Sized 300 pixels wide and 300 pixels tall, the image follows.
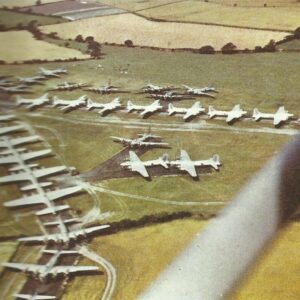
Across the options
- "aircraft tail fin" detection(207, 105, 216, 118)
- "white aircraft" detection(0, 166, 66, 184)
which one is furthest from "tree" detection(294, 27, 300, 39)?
"white aircraft" detection(0, 166, 66, 184)

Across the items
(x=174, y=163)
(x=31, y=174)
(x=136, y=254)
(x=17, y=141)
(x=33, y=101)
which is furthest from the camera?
(x=33, y=101)

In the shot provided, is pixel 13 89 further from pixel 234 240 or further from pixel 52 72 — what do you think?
pixel 234 240

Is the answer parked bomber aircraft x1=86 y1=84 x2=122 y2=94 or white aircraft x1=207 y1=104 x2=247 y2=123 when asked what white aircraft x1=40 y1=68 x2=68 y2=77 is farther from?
white aircraft x1=207 y1=104 x2=247 y2=123

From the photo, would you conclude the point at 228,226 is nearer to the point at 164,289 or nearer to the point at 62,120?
the point at 164,289

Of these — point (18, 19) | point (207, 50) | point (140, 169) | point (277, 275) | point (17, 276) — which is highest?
point (18, 19)

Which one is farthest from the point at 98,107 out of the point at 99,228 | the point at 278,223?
the point at 278,223

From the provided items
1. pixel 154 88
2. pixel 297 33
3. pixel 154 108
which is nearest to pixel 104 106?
pixel 154 108

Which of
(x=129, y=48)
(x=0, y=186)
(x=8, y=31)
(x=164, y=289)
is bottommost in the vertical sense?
(x=164, y=289)
